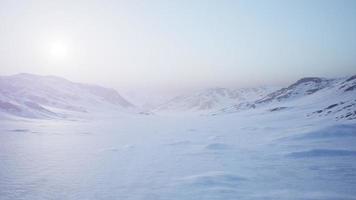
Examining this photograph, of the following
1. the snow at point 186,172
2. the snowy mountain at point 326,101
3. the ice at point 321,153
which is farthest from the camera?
the snowy mountain at point 326,101

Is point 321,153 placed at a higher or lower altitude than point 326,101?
lower

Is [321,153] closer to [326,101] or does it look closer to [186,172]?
[186,172]

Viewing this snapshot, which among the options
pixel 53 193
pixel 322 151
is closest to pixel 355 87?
pixel 322 151

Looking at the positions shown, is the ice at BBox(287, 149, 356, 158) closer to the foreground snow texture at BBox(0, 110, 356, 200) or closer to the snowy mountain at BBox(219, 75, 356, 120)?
the foreground snow texture at BBox(0, 110, 356, 200)

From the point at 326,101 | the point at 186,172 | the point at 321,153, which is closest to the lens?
the point at 186,172

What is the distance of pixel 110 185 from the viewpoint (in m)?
16.5

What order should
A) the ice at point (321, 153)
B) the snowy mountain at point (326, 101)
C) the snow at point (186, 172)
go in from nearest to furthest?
1. the snow at point (186, 172)
2. the ice at point (321, 153)
3. the snowy mountain at point (326, 101)

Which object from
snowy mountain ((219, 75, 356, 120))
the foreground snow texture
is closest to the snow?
the foreground snow texture

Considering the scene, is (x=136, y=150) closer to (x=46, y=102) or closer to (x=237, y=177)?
(x=237, y=177)

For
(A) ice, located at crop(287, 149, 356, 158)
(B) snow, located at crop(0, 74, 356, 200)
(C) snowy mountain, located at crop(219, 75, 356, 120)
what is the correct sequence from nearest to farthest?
1. (B) snow, located at crop(0, 74, 356, 200)
2. (A) ice, located at crop(287, 149, 356, 158)
3. (C) snowy mountain, located at crop(219, 75, 356, 120)

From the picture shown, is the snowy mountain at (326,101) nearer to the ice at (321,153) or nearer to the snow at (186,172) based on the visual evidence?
the ice at (321,153)

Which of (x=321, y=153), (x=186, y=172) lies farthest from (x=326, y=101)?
(x=186, y=172)

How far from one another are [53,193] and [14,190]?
2088 millimetres

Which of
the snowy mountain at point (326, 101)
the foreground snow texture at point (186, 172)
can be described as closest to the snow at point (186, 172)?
the foreground snow texture at point (186, 172)
